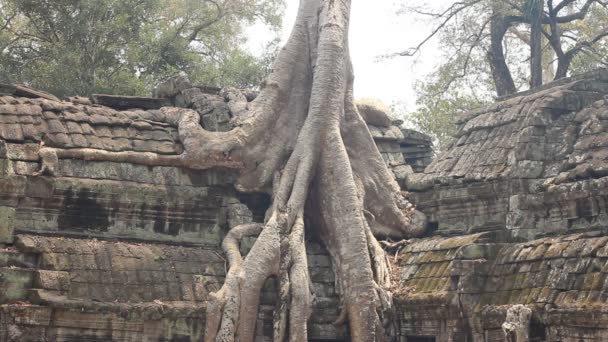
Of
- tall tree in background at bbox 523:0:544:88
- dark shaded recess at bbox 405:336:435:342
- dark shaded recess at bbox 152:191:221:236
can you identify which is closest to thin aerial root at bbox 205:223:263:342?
dark shaded recess at bbox 152:191:221:236

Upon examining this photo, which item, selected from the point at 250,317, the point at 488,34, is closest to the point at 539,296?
the point at 250,317

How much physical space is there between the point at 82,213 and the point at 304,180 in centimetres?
326

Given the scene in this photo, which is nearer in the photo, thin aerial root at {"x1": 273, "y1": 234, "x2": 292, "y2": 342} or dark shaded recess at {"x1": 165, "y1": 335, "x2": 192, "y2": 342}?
dark shaded recess at {"x1": 165, "y1": 335, "x2": 192, "y2": 342}

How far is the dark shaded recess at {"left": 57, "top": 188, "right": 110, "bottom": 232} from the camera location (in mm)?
16344

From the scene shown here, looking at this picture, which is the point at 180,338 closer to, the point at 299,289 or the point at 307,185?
the point at 299,289

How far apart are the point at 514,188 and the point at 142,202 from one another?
5.16m

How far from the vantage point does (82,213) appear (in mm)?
16469

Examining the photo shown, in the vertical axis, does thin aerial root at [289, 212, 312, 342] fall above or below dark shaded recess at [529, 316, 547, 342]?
above

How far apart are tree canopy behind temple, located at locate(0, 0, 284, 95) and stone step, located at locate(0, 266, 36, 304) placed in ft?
35.2

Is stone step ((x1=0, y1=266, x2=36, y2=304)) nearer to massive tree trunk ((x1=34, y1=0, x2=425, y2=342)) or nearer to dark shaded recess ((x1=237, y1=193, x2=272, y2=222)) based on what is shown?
massive tree trunk ((x1=34, y1=0, x2=425, y2=342))

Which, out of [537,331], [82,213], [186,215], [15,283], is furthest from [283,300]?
[537,331]

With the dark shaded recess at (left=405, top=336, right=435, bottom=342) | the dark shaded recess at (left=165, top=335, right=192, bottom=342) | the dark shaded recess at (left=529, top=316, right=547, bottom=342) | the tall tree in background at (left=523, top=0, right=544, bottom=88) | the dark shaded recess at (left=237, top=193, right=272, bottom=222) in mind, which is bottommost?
the dark shaded recess at (left=529, top=316, right=547, bottom=342)

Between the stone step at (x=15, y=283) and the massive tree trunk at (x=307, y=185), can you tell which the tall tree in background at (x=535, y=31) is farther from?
the stone step at (x=15, y=283)

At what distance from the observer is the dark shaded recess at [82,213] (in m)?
16.3
